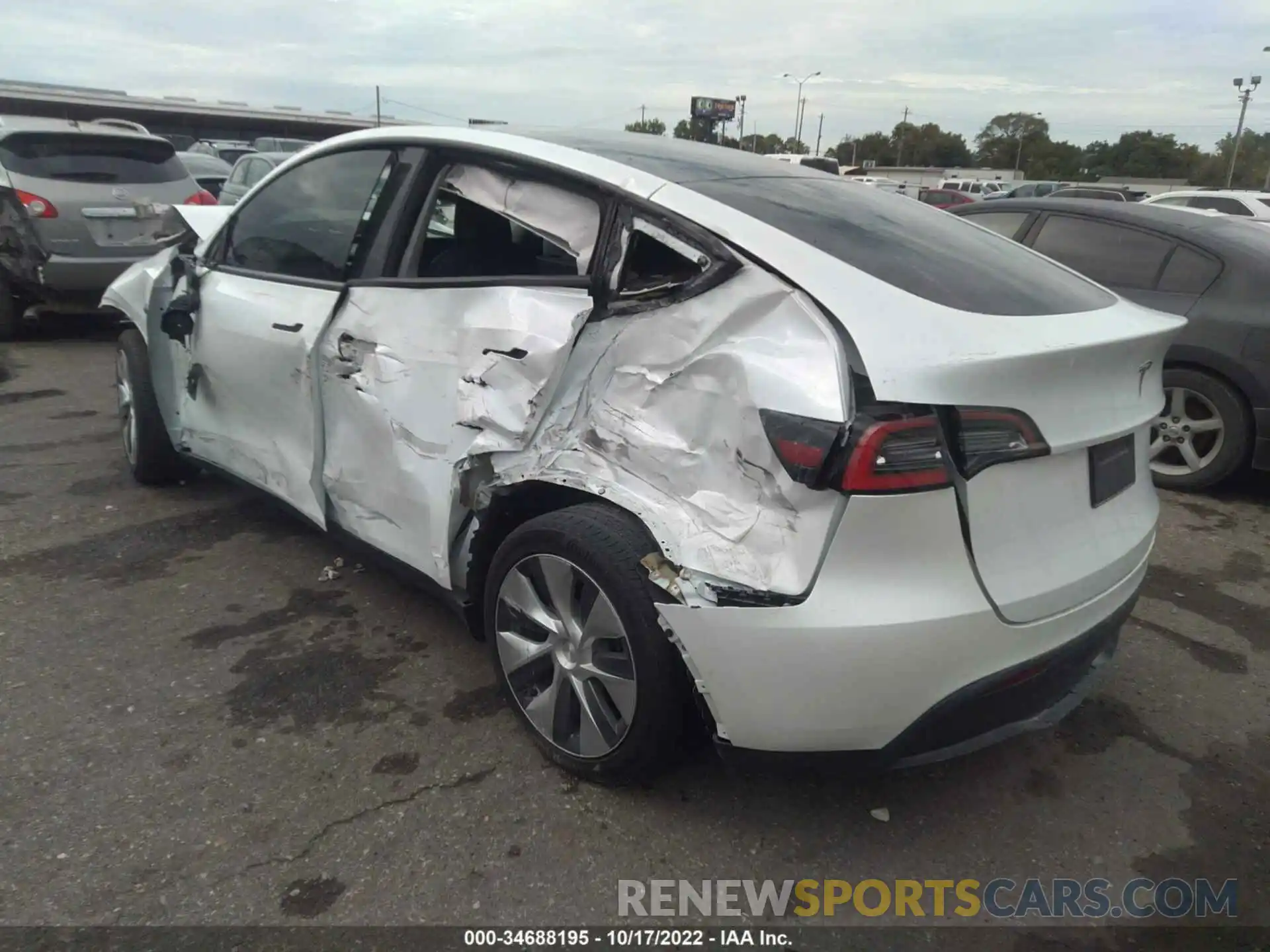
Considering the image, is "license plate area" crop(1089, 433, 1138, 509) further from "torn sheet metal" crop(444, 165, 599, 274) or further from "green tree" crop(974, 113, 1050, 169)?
"green tree" crop(974, 113, 1050, 169)

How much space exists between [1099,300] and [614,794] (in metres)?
1.92

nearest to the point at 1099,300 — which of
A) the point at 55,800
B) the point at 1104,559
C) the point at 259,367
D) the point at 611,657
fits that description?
the point at 1104,559

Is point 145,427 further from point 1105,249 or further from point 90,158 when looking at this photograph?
point 1105,249

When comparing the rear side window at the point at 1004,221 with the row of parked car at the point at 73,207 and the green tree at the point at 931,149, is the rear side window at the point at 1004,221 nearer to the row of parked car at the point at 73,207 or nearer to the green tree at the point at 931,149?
the row of parked car at the point at 73,207

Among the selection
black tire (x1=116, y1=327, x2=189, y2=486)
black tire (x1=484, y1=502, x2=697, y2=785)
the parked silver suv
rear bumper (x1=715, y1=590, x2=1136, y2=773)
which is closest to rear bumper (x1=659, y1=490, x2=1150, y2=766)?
rear bumper (x1=715, y1=590, x2=1136, y2=773)

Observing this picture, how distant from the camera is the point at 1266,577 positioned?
4.13 meters

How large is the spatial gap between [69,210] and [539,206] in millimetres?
6560

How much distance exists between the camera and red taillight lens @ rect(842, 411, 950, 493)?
1.90 metres

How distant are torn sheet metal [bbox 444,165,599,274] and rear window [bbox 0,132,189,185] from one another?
6400 millimetres

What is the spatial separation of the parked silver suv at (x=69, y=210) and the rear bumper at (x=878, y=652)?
7392 mm

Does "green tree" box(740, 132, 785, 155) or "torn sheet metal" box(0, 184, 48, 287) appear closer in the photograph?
"torn sheet metal" box(0, 184, 48, 287)

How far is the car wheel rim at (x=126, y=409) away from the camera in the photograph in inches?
176

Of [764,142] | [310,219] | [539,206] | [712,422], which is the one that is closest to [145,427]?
[310,219]

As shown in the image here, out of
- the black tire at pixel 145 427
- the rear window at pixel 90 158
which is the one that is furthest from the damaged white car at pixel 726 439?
the rear window at pixel 90 158
